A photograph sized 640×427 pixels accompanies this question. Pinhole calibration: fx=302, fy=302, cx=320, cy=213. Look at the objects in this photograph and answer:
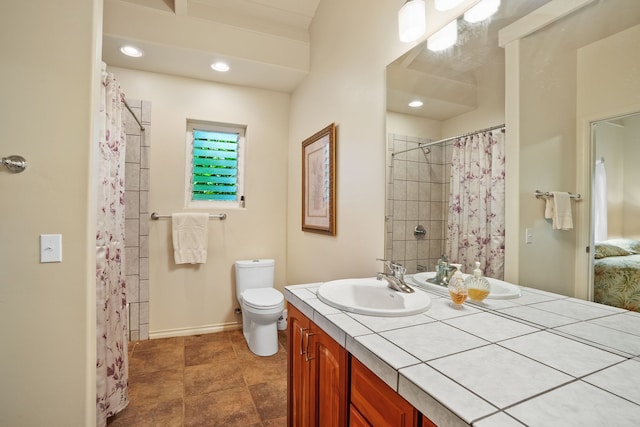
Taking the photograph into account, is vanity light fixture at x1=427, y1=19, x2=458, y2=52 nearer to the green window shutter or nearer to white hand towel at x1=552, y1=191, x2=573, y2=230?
white hand towel at x1=552, y1=191, x2=573, y2=230

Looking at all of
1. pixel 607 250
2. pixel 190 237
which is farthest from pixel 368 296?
pixel 190 237

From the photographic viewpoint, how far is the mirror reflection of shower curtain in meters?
0.82

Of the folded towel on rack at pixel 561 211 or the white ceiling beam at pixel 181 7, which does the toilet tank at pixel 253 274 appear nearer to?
the white ceiling beam at pixel 181 7

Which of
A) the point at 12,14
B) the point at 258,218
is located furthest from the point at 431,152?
the point at 258,218

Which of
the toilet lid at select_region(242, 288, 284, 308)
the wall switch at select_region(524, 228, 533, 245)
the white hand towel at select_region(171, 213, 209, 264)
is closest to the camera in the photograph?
the wall switch at select_region(524, 228, 533, 245)

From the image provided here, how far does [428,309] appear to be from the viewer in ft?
3.53

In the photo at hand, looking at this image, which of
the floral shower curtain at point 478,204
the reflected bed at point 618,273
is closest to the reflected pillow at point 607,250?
the reflected bed at point 618,273

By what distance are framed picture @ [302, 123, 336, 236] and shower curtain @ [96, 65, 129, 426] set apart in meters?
1.35

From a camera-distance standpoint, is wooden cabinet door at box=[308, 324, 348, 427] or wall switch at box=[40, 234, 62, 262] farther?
wall switch at box=[40, 234, 62, 262]

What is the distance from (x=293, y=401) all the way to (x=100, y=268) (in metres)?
1.14

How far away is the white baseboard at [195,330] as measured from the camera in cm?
274

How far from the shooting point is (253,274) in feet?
9.35

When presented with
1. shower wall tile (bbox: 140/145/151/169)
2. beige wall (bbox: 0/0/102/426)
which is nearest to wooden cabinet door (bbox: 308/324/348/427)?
beige wall (bbox: 0/0/102/426)

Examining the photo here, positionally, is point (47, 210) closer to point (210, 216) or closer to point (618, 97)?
point (210, 216)
